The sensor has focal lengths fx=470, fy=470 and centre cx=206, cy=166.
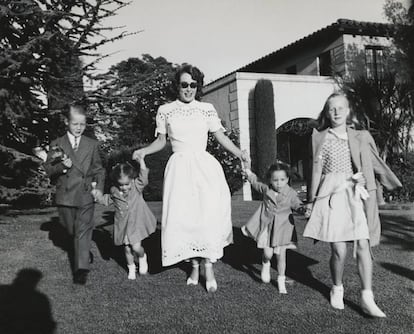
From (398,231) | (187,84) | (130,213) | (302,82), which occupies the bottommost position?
(398,231)

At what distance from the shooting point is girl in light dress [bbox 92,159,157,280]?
17.4 ft

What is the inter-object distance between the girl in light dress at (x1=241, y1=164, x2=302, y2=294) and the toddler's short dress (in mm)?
607

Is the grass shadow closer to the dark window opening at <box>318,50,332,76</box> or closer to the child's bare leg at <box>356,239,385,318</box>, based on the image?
the child's bare leg at <box>356,239,385,318</box>

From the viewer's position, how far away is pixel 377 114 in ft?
49.3

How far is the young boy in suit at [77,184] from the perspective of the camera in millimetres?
4914

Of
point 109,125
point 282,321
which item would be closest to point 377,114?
A: point 109,125

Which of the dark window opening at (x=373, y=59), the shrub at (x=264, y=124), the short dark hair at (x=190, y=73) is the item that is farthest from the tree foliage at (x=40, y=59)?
the dark window opening at (x=373, y=59)

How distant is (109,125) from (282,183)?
4265 mm

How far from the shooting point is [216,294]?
4.47m

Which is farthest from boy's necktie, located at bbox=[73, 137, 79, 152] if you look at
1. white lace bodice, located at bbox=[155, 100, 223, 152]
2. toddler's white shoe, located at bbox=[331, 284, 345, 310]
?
toddler's white shoe, located at bbox=[331, 284, 345, 310]

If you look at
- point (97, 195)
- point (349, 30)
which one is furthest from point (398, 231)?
point (349, 30)

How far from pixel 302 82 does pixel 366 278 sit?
15.1 meters

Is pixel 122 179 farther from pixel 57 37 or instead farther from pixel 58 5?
pixel 58 5

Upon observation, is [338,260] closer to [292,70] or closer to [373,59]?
[373,59]
